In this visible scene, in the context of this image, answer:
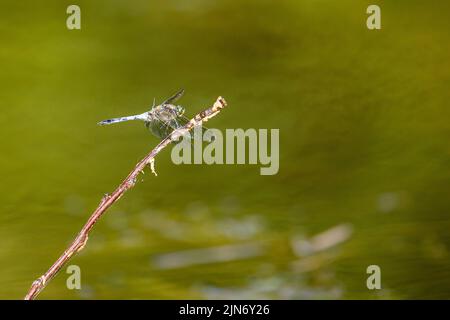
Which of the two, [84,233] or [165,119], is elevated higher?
[165,119]

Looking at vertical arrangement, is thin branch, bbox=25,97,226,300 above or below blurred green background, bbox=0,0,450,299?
below

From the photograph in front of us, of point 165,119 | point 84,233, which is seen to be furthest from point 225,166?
point 84,233

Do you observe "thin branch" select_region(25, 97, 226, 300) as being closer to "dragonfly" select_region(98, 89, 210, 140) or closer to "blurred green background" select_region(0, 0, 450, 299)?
"dragonfly" select_region(98, 89, 210, 140)

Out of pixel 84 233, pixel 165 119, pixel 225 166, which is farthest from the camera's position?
pixel 225 166

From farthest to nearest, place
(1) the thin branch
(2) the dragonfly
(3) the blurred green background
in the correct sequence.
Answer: (3) the blurred green background
(2) the dragonfly
(1) the thin branch

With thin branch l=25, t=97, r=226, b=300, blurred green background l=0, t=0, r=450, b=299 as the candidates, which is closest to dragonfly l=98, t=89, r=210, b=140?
blurred green background l=0, t=0, r=450, b=299

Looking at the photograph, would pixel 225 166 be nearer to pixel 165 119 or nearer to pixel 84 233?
pixel 165 119

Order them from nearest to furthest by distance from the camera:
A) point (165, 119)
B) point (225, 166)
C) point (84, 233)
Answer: point (84, 233)
point (165, 119)
point (225, 166)

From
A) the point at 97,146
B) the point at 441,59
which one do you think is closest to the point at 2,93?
the point at 97,146

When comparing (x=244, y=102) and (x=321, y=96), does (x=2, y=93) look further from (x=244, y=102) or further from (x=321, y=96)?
(x=321, y=96)
